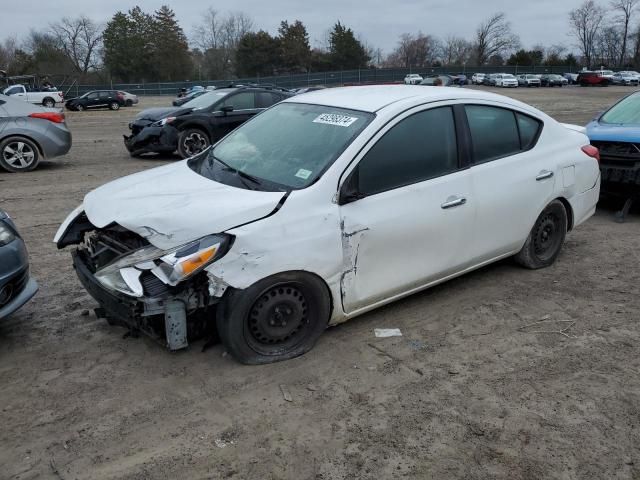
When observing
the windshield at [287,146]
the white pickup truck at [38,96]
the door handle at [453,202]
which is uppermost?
the white pickup truck at [38,96]

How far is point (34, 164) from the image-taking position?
10750mm

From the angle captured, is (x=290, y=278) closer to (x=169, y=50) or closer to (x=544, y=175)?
(x=544, y=175)

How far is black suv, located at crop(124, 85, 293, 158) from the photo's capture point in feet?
38.6

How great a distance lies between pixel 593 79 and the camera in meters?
58.6

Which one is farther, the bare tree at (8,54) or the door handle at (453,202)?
the bare tree at (8,54)

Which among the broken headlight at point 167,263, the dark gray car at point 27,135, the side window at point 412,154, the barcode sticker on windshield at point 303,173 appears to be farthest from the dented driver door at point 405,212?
the dark gray car at point 27,135

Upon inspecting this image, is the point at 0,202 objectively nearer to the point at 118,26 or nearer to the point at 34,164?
the point at 34,164

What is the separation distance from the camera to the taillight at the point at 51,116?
34.6ft

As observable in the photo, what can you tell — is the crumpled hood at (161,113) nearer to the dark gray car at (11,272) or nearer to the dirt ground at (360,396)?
the dirt ground at (360,396)

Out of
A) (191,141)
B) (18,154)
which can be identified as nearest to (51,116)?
(18,154)

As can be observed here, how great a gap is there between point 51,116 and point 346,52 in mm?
77429

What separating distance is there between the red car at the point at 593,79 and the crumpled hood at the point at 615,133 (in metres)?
58.3

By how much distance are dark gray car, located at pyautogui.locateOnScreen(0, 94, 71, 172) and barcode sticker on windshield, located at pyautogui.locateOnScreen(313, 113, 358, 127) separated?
817 cm

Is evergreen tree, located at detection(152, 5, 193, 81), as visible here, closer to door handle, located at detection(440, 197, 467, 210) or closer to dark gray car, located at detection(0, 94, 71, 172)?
dark gray car, located at detection(0, 94, 71, 172)
